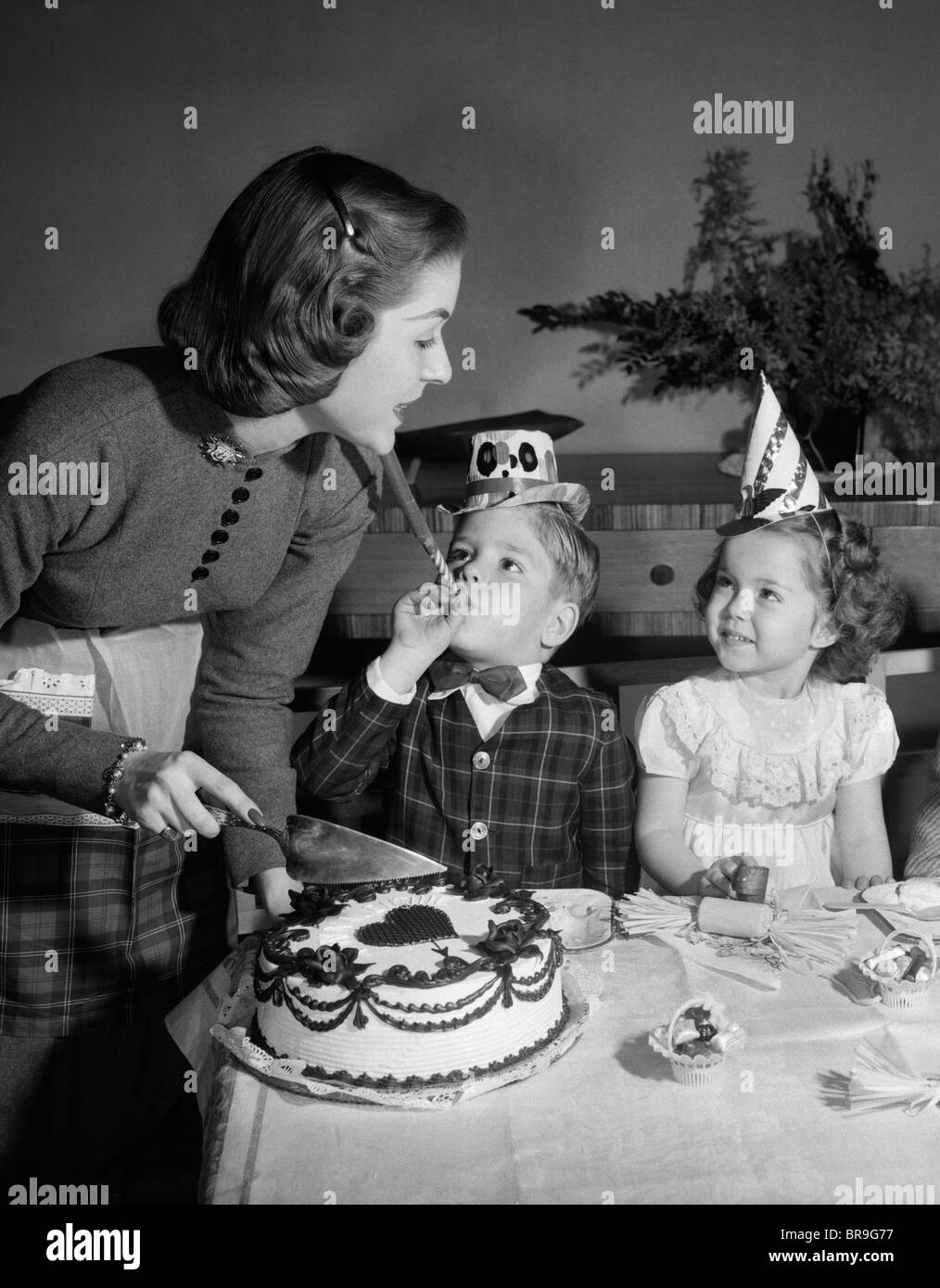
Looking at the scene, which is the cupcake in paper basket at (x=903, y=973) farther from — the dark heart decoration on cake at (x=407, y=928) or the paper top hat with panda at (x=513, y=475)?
the paper top hat with panda at (x=513, y=475)

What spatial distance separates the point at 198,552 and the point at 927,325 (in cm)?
198

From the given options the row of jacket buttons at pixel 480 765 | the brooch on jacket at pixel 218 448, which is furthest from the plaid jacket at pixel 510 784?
the brooch on jacket at pixel 218 448

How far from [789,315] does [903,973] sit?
6.49 feet

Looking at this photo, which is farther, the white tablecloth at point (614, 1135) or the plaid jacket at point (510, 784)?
the plaid jacket at point (510, 784)

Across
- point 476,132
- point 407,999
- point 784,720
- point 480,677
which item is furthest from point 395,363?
point 476,132

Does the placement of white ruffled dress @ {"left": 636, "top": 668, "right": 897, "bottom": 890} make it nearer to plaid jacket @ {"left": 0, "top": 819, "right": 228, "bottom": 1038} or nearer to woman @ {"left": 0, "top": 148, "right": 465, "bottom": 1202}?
woman @ {"left": 0, "top": 148, "right": 465, "bottom": 1202}

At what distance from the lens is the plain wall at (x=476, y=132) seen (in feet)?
8.90

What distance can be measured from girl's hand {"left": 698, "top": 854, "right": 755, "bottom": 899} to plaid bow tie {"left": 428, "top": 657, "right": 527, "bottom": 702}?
1.29 feet

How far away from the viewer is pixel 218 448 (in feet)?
4.59

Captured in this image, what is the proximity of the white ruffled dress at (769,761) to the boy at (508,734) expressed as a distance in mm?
108

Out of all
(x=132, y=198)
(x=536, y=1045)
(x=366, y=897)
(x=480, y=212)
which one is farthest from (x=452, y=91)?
(x=536, y=1045)

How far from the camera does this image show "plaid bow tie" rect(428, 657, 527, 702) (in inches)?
65.6

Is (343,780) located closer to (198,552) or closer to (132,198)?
(198,552)

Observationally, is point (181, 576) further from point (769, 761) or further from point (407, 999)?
point (769, 761)
